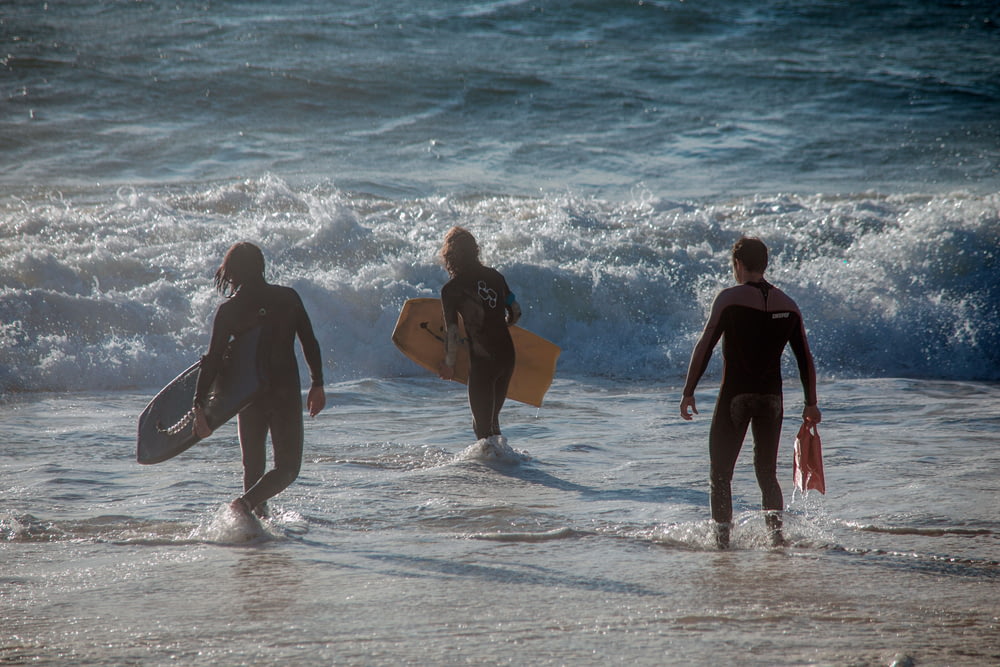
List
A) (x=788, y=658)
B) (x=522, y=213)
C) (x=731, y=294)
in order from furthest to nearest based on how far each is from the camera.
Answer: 1. (x=522, y=213)
2. (x=731, y=294)
3. (x=788, y=658)

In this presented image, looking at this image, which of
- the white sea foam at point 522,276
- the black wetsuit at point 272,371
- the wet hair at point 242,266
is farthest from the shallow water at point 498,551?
the white sea foam at point 522,276

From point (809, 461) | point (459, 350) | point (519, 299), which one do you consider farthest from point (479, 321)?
point (519, 299)

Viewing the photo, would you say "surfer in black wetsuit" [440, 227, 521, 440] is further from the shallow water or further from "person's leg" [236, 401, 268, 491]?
"person's leg" [236, 401, 268, 491]

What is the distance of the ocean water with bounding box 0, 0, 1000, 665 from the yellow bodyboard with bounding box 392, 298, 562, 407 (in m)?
0.59

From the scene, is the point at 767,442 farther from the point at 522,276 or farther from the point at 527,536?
the point at 522,276

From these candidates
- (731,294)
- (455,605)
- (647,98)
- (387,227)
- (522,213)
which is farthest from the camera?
(647,98)

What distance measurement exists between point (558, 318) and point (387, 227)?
145 inches

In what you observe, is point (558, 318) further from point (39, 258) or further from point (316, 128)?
point (316, 128)

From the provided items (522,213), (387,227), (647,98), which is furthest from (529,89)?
(387,227)

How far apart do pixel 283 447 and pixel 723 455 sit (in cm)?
233

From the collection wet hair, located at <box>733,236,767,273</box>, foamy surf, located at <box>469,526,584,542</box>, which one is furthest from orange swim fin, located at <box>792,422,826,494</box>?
foamy surf, located at <box>469,526,584,542</box>

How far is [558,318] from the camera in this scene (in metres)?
13.0

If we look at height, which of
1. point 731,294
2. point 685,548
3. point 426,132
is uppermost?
point 426,132

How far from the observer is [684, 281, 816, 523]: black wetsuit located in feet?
15.6
